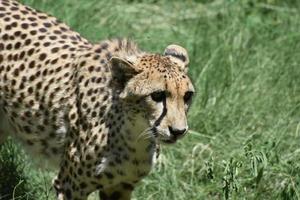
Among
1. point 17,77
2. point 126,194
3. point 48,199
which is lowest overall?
point 48,199

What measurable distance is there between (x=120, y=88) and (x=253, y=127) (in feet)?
5.63

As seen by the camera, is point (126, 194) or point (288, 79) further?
point (288, 79)

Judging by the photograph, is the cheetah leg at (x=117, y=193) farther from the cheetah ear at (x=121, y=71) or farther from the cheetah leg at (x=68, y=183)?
the cheetah ear at (x=121, y=71)

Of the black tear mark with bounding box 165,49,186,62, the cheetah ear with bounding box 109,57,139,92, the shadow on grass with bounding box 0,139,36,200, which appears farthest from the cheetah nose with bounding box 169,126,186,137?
the shadow on grass with bounding box 0,139,36,200

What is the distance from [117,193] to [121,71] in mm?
674

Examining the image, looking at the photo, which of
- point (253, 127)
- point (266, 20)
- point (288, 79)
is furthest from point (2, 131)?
point (266, 20)

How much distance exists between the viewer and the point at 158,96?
3.92 m

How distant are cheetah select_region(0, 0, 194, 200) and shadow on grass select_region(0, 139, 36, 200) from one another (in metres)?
0.23

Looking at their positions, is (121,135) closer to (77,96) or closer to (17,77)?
(77,96)

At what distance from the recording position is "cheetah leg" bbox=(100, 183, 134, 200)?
14.4 feet

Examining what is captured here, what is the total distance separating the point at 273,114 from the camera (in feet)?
19.0

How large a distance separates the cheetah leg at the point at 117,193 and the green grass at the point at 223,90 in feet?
1.36

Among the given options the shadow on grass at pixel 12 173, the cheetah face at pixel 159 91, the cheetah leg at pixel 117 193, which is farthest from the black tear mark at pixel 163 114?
the shadow on grass at pixel 12 173

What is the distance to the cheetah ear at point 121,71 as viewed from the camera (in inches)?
159
